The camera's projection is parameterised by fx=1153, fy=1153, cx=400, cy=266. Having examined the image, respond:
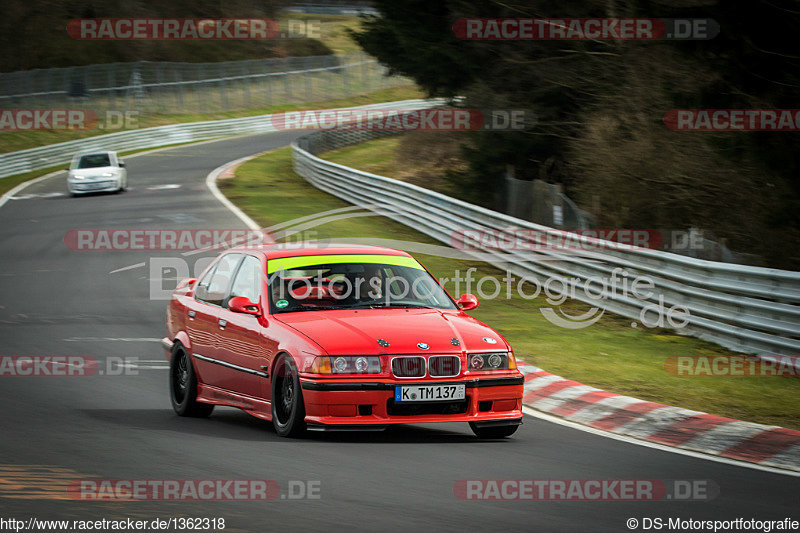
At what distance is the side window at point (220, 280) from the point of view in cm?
1020

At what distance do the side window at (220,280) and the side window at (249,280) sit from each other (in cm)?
19

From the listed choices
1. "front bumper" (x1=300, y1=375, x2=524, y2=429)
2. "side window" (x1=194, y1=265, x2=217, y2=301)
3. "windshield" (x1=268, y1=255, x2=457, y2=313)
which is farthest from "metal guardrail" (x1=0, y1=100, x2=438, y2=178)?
"front bumper" (x1=300, y1=375, x2=524, y2=429)

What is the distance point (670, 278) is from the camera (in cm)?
1557

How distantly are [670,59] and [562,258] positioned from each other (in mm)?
4819

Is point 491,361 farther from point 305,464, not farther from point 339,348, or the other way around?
point 305,464

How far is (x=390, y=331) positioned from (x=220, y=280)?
2.45m

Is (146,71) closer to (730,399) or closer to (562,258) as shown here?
(562,258)

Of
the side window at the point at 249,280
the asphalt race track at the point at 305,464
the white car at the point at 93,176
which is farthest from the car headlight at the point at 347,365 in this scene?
the white car at the point at 93,176

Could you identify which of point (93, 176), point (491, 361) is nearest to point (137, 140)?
point (93, 176)

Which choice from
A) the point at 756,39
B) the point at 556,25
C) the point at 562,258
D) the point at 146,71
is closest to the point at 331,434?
the point at 756,39

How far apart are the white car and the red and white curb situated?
2645cm

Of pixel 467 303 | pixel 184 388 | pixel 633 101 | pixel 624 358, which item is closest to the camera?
pixel 467 303

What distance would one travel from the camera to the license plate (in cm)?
826

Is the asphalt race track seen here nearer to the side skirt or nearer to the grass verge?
the side skirt
